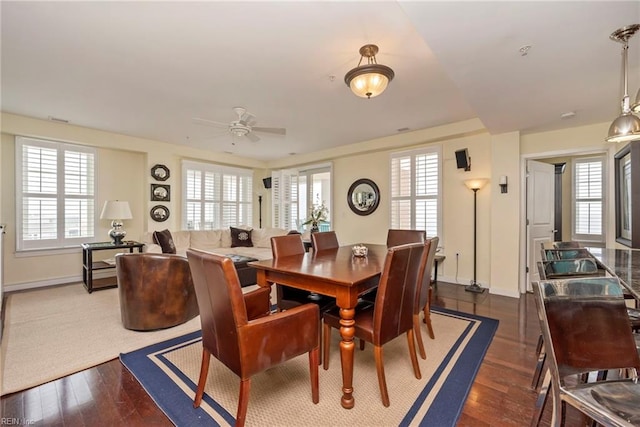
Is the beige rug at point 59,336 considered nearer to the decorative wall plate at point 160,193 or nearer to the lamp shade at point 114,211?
the lamp shade at point 114,211

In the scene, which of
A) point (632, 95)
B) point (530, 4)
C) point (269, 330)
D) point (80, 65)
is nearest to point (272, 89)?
point (80, 65)

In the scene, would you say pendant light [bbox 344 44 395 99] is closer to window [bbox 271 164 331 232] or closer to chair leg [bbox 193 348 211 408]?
chair leg [bbox 193 348 211 408]

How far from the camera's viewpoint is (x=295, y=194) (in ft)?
23.2

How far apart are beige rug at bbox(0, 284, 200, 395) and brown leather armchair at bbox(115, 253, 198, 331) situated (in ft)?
0.42

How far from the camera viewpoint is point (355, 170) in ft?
19.7

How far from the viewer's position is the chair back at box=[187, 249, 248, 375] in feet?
4.66

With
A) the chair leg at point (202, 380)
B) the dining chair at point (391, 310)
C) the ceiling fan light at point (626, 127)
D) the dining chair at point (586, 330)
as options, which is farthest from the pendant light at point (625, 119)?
the chair leg at point (202, 380)

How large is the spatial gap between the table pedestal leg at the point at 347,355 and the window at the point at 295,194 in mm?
5076

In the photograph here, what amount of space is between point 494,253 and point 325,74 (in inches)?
141

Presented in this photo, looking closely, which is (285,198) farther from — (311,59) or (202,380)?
(202,380)

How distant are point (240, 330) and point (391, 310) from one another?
95 centimetres

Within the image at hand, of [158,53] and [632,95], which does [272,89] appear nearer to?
[158,53]

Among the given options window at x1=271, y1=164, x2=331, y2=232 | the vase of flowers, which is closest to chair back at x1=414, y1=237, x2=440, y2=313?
the vase of flowers

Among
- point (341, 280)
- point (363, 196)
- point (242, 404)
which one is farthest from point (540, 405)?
point (363, 196)
